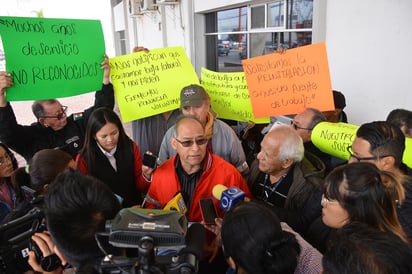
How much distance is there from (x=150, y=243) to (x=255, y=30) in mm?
4172

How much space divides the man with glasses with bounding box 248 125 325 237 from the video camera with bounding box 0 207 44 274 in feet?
3.31

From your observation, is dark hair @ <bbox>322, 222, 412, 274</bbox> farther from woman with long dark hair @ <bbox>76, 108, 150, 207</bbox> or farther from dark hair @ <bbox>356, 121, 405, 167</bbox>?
woman with long dark hair @ <bbox>76, 108, 150, 207</bbox>

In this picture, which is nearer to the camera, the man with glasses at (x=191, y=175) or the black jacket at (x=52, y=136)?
the man with glasses at (x=191, y=175)

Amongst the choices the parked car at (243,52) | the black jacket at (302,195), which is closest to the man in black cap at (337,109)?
the black jacket at (302,195)

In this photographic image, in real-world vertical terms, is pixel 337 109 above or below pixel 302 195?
above

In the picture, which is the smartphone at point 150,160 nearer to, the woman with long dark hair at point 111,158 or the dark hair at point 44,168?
the woman with long dark hair at point 111,158

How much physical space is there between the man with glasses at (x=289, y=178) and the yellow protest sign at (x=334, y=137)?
0.17 meters

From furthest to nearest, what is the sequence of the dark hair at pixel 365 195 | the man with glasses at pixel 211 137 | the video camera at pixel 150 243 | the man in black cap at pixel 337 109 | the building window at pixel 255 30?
the building window at pixel 255 30 → the man in black cap at pixel 337 109 → the man with glasses at pixel 211 137 → the dark hair at pixel 365 195 → the video camera at pixel 150 243

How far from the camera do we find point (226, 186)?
1.70m

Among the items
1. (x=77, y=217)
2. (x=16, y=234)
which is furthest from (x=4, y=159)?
(x=77, y=217)

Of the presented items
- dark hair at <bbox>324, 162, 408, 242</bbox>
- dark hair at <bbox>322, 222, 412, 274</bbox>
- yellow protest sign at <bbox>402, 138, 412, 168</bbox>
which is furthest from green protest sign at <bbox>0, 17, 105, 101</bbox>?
yellow protest sign at <bbox>402, 138, 412, 168</bbox>

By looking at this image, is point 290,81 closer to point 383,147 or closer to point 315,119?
point 315,119

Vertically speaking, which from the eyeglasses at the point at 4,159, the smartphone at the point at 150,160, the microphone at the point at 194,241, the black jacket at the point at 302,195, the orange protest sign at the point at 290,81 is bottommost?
the black jacket at the point at 302,195

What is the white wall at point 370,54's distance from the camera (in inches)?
89.8
